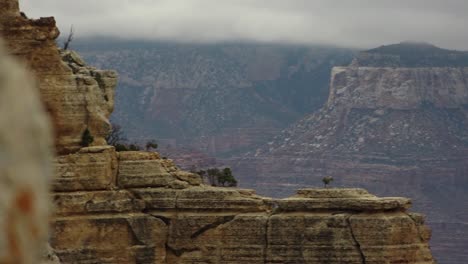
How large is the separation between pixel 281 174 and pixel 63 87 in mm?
151970

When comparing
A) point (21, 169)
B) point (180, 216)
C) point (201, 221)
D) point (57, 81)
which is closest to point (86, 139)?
point (57, 81)

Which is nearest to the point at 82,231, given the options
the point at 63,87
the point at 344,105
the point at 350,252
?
the point at 63,87

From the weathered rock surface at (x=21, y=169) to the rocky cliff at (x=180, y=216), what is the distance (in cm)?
4139

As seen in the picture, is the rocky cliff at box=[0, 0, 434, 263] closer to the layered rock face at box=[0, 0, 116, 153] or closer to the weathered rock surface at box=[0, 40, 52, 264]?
the layered rock face at box=[0, 0, 116, 153]

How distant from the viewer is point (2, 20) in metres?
45.1

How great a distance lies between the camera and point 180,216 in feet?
156

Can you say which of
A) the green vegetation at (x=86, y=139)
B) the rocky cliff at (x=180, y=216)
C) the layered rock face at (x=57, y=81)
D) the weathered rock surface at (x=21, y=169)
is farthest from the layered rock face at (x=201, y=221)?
the weathered rock surface at (x=21, y=169)

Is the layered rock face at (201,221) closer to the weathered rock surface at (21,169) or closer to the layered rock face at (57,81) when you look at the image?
the layered rock face at (57,81)

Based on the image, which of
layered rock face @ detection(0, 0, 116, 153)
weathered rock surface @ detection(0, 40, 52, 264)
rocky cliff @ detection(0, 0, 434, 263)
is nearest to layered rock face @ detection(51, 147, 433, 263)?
rocky cliff @ detection(0, 0, 434, 263)

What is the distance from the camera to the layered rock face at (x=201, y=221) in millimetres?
45750

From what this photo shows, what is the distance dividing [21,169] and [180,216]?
43484 millimetres

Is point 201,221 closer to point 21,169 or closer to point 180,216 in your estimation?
point 180,216

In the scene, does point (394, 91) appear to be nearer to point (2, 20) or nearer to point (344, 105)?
point (344, 105)

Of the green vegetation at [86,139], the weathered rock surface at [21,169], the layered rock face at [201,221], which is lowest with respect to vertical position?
the layered rock face at [201,221]
